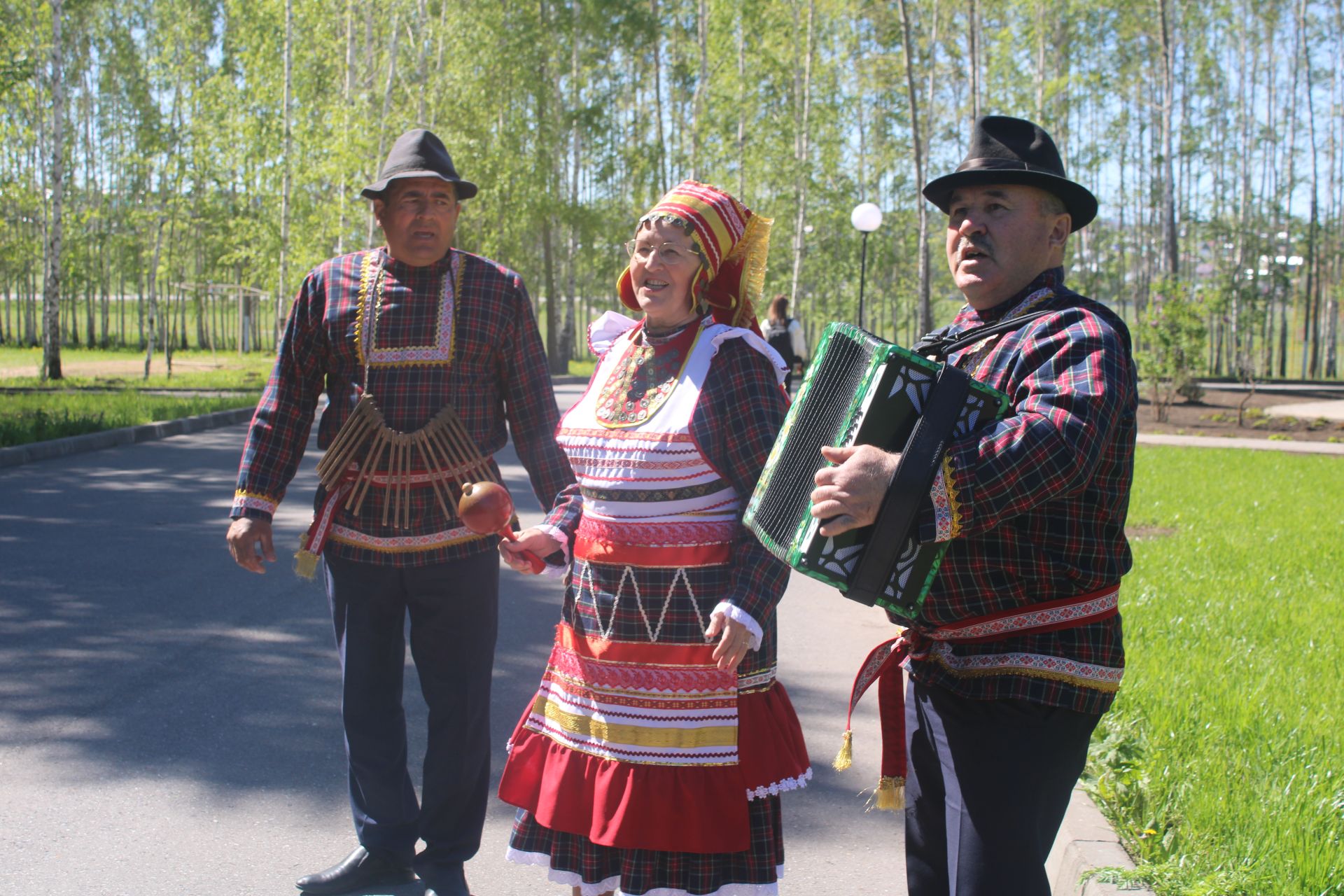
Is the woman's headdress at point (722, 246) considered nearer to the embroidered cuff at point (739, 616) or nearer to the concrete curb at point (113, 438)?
the embroidered cuff at point (739, 616)

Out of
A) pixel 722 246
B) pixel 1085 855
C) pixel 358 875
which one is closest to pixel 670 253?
pixel 722 246

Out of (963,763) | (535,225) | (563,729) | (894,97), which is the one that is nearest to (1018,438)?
(963,763)

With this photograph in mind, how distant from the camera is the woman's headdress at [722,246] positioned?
3078 mm

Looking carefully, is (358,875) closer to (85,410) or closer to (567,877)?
(567,877)

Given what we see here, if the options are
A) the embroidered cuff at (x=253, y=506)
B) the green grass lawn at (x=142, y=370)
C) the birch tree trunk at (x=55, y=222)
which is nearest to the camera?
the embroidered cuff at (x=253, y=506)

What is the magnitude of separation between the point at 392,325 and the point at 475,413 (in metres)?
0.36

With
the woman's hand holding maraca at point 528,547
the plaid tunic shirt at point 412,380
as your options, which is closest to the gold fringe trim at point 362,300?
the plaid tunic shirt at point 412,380

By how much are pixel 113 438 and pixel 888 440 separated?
14.0m

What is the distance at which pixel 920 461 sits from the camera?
2021 mm

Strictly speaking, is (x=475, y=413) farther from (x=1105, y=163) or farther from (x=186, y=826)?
(x=1105, y=163)

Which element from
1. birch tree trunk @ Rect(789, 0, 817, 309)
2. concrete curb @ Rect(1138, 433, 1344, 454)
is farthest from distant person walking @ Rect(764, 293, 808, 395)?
birch tree trunk @ Rect(789, 0, 817, 309)

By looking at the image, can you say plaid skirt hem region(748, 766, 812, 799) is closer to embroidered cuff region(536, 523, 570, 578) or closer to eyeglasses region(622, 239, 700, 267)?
embroidered cuff region(536, 523, 570, 578)

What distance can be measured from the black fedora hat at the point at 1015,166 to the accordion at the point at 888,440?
0.46 m

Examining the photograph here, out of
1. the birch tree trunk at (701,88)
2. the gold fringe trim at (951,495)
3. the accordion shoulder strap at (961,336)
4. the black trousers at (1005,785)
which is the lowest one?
the black trousers at (1005,785)
